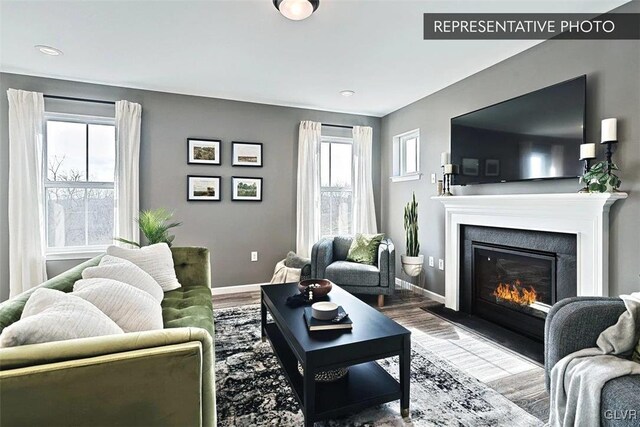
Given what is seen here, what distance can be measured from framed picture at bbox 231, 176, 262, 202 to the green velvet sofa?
124 inches

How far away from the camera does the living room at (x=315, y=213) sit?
130cm

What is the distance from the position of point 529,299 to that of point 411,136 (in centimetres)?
249

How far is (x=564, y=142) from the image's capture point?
92.7 inches

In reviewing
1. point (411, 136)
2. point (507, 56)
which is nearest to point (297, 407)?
point (507, 56)

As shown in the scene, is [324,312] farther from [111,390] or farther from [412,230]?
[412,230]

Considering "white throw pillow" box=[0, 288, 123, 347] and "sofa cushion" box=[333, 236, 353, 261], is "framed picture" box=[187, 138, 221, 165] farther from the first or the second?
"white throw pillow" box=[0, 288, 123, 347]

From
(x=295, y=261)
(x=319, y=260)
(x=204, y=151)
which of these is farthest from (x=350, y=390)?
(x=204, y=151)

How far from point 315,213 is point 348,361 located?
116 inches

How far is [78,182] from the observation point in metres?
3.49

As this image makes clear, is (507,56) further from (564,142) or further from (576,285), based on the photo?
(576,285)

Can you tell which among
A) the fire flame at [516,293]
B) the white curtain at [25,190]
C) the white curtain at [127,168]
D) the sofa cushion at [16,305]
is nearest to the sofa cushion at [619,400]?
the fire flame at [516,293]

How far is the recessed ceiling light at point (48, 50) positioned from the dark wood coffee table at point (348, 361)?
2.98 meters

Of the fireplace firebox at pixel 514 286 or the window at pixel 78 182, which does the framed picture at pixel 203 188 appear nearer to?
the window at pixel 78 182

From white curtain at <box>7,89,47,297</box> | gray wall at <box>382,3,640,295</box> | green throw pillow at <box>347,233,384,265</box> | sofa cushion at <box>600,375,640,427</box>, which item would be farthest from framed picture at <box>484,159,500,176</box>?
white curtain at <box>7,89,47,297</box>
